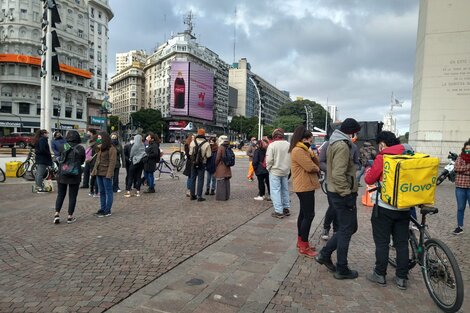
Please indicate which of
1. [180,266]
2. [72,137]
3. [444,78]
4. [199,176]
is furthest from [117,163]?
[444,78]

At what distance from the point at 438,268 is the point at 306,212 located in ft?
5.68

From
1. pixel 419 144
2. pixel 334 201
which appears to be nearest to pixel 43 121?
pixel 334 201

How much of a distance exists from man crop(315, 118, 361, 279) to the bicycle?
70 cm

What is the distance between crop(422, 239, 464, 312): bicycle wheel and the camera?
123 inches

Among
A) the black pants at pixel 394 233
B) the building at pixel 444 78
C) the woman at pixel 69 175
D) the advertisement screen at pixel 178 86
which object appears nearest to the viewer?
the black pants at pixel 394 233

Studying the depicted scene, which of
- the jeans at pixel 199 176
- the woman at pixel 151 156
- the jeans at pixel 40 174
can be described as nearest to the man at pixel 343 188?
the jeans at pixel 199 176

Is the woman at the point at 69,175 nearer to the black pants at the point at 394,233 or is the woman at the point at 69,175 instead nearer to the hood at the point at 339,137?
the hood at the point at 339,137

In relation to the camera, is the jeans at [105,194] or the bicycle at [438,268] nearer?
the bicycle at [438,268]

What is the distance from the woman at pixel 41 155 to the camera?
943 centimetres

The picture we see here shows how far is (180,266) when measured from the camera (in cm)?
423

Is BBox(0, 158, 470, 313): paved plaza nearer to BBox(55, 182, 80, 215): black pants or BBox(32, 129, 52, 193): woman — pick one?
BBox(55, 182, 80, 215): black pants

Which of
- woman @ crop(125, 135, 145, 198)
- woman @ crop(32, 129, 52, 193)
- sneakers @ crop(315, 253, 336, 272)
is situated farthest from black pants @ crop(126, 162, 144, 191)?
sneakers @ crop(315, 253, 336, 272)

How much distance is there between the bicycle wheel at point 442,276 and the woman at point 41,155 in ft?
31.3

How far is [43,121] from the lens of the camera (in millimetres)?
11477
